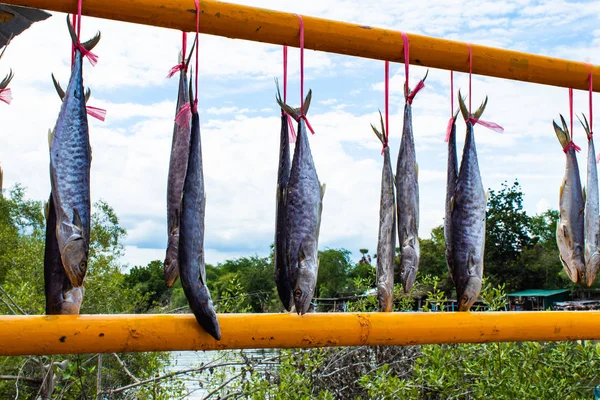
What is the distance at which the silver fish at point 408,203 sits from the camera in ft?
7.30

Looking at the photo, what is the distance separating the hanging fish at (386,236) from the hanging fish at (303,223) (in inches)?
11.9

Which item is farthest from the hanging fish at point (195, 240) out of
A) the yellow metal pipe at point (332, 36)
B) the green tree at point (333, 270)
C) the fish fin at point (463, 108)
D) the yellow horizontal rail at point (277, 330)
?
the green tree at point (333, 270)

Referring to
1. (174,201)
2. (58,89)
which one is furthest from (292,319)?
(58,89)

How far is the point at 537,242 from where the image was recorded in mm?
41406

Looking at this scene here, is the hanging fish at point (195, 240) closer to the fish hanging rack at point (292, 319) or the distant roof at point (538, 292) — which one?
the fish hanging rack at point (292, 319)

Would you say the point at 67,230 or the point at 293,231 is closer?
the point at 67,230

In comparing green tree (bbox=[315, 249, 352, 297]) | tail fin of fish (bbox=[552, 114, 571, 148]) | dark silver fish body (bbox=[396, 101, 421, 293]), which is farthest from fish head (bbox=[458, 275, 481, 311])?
green tree (bbox=[315, 249, 352, 297])

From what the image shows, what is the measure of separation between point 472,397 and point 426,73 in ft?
9.04

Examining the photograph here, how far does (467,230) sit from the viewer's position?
225 centimetres

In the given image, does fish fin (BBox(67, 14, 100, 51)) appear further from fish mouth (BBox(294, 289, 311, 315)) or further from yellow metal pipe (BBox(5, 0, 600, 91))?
fish mouth (BBox(294, 289, 311, 315))

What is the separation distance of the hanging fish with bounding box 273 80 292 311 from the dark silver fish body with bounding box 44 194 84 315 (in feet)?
2.04

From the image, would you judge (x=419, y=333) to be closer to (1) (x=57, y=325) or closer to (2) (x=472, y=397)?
(1) (x=57, y=325)

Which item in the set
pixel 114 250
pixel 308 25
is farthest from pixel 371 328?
pixel 114 250

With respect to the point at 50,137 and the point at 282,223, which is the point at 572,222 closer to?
the point at 282,223
